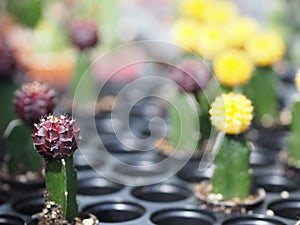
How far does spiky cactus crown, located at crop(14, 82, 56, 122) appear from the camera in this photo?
1233 mm

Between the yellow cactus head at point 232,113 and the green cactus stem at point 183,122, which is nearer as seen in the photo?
the yellow cactus head at point 232,113

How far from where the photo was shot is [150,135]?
1.62 m

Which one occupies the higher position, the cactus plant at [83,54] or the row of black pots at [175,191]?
the cactus plant at [83,54]

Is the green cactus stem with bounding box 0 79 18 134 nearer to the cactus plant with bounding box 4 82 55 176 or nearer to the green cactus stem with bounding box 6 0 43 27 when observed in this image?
the cactus plant with bounding box 4 82 55 176

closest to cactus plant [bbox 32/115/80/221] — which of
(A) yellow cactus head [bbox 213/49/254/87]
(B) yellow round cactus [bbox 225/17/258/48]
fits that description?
(A) yellow cactus head [bbox 213/49/254/87]

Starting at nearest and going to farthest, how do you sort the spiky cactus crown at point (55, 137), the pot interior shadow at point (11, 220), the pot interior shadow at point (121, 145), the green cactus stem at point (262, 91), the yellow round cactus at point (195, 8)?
the spiky cactus crown at point (55, 137) < the pot interior shadow at point (11, 220) < the pot interior shadow at point (121, 145) < the green cactus stem at point (262, 91) < the yellow round cactus at point (195, 8)

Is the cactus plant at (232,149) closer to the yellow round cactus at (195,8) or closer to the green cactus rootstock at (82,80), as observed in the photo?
the green cactus rootstock at (82,80)

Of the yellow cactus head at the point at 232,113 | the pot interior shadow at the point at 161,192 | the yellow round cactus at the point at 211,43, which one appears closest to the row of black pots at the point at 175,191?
the pot interior shadow at the point at 161,192

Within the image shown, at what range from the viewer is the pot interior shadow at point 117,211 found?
48.8 inches

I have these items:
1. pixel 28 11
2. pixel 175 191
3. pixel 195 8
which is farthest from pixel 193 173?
pixel 28 11

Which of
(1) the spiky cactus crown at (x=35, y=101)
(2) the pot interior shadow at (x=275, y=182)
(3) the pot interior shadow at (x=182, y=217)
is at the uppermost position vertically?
(1) the spiky cactus crown at (x=35, y=101)

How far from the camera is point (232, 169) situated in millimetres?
1232

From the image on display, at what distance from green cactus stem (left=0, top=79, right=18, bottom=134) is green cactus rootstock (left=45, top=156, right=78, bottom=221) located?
17.9 inches

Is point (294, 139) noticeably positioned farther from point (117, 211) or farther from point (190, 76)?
point (117, 211)
